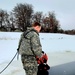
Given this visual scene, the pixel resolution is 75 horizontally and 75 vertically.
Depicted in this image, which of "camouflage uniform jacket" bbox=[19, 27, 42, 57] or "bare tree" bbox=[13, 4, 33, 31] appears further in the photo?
"bare tree" bbox=[13, 4, 33, 31]

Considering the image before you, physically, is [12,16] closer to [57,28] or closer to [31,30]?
[57,28]

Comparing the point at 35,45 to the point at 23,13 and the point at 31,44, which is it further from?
the point at 23,13

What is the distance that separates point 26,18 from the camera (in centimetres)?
5088

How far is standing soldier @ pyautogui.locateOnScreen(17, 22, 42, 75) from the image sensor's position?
2.96m

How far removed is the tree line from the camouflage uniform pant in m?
44.0

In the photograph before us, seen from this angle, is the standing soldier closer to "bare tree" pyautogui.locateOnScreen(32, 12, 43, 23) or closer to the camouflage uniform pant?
the camouflage uniform pant

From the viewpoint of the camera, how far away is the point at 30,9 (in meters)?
50.4

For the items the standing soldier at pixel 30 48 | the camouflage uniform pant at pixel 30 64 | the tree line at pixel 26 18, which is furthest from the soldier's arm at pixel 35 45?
the tree line at pixel 26 18

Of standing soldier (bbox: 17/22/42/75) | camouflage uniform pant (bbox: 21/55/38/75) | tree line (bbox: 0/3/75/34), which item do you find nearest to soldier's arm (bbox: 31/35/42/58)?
standing soldier (bbox: 17/22/42/75)

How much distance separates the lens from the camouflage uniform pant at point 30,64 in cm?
305

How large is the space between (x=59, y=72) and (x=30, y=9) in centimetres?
4636

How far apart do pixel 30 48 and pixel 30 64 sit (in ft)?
0.89

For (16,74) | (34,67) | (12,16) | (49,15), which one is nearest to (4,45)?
(16,74)

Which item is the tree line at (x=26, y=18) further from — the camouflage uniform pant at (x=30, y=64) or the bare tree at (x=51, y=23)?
the camouflage uniform pant at (x=30, y=64)
